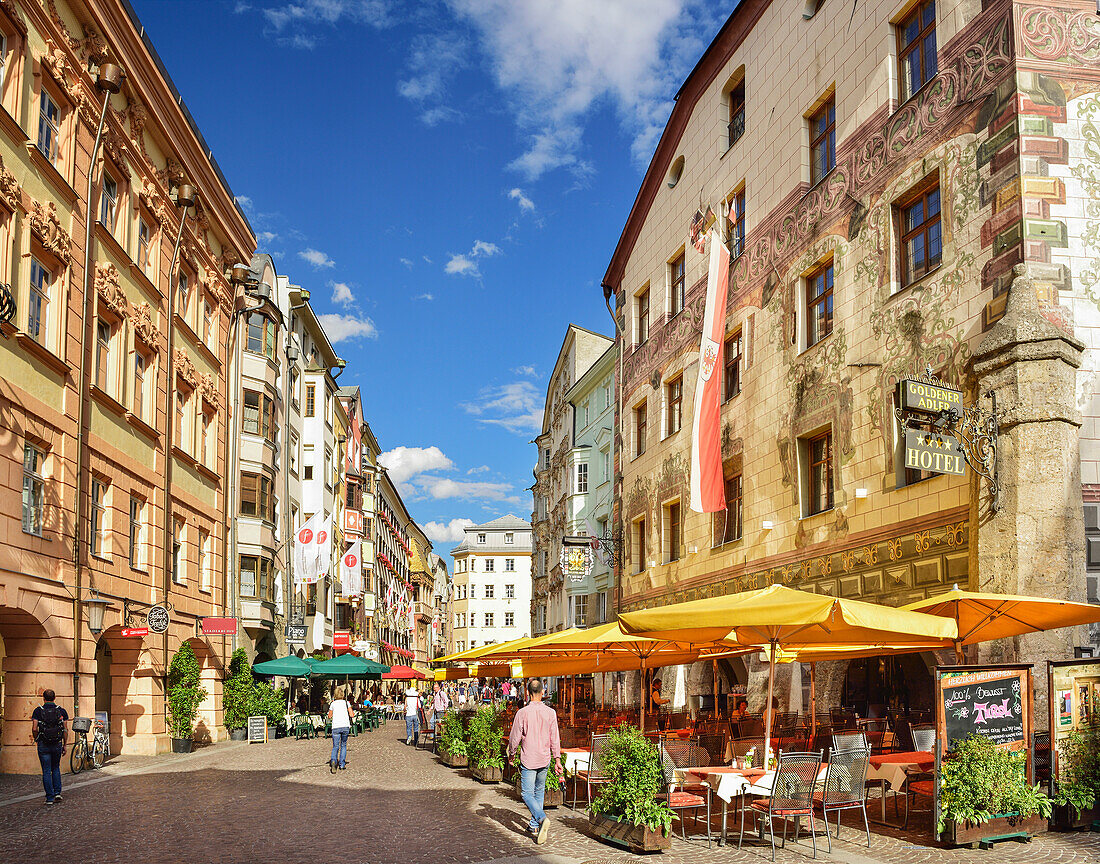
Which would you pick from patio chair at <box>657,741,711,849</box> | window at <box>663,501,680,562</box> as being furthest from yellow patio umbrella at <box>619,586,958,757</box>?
window at <box>663,501,680,562</box>

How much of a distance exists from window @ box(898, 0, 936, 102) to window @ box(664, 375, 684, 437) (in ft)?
43.0

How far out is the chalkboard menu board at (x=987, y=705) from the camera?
1225 centimetres

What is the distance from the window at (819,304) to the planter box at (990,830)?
12.3m

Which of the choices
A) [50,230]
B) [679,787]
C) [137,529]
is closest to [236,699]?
[137,529]

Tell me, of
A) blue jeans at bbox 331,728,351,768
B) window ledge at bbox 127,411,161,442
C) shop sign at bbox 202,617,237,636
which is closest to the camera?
blue jeans at bbox 331,728,351,768

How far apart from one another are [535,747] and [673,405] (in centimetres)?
2067

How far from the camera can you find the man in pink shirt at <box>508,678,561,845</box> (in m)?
13.0

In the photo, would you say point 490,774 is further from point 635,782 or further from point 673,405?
point 673,405

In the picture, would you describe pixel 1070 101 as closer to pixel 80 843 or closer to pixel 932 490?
pixel 932 490

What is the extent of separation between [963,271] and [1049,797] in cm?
860

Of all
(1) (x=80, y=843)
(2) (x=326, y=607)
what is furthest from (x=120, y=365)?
(2) (x=326, y=607)

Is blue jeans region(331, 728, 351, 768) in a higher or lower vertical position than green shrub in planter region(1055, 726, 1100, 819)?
lower

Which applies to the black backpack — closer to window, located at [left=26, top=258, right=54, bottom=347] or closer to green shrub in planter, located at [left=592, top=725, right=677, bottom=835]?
window, located at [left=26, top=258, right=54, bottom=347]

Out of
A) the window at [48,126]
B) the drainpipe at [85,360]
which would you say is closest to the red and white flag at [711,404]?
the drainpipe at [85,360]
